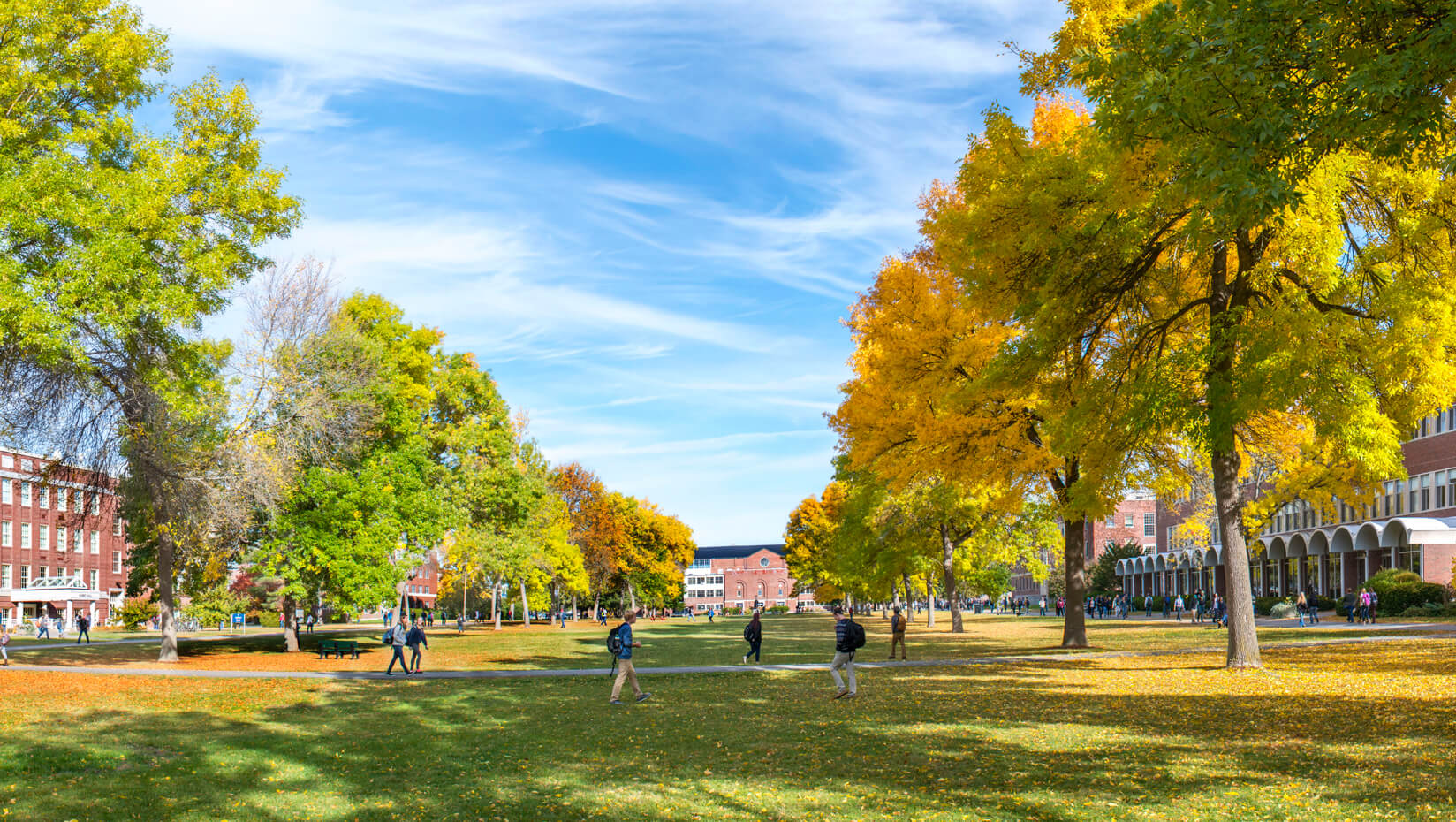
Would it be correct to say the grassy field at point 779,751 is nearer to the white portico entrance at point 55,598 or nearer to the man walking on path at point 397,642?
the man walking on path at point 397,642

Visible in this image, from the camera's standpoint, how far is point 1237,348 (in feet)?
56.2

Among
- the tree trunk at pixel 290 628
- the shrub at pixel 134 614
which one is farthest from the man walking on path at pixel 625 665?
the shrub at pixel 134 614

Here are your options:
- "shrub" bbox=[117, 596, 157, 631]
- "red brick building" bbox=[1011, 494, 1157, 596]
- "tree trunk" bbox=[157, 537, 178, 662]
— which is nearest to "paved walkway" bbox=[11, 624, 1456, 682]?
"tree trunk" bbox=[157, 537, 178, 662]

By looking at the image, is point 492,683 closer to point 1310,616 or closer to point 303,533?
point 303,533

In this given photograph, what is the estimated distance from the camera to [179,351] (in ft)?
86.7

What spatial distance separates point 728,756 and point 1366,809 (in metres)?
6.63

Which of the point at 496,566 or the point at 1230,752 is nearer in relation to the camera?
the point at 1230,752

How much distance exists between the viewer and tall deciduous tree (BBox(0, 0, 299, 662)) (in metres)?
21.8

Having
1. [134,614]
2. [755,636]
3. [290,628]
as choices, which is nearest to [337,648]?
[290,628]

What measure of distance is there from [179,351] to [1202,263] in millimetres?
23125

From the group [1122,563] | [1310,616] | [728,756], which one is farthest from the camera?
[1122,563]

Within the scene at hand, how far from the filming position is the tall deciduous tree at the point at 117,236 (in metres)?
21.8

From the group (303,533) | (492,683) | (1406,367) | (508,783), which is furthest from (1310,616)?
(508,783)

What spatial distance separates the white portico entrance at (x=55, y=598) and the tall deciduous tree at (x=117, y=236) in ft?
130
